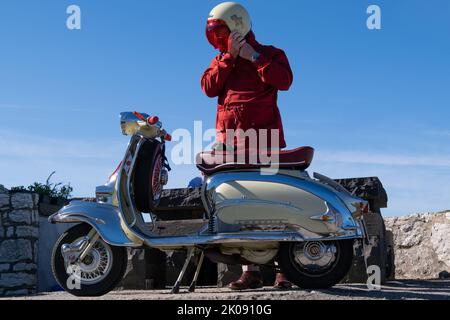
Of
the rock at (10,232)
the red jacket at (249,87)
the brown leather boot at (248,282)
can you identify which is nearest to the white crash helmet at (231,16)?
the red jacket at (249,87)

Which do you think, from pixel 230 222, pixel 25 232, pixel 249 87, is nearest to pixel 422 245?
pixel 249 87

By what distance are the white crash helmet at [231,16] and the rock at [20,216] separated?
4.06 m

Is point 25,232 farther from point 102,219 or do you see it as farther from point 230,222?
point 230,222

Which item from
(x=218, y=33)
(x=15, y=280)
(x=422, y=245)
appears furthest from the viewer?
(x=15, y=280)

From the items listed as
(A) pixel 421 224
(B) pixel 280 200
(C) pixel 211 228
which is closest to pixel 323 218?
(B) pixel 280 200

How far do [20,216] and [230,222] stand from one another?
14.1 feet

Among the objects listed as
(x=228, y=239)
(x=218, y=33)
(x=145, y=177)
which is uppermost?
(x=218, y=33)

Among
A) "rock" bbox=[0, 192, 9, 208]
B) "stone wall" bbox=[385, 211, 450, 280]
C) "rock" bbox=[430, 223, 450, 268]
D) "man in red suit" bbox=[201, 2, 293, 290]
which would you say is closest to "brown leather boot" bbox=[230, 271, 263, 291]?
"man in red suit" bbox=[201, 2, 293, 290]

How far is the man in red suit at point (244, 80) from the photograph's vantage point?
4879 millimetres

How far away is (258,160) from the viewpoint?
4.56 meters

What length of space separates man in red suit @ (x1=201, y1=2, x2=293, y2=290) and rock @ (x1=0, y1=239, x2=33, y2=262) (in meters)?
3.79
